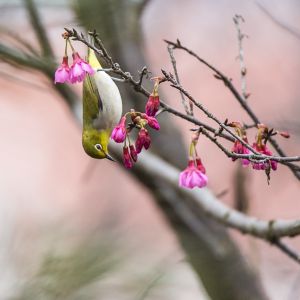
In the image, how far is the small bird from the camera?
2.24 feet

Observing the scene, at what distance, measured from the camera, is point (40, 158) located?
3.39 meters

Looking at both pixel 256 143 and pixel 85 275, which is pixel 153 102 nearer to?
pixel 256 143

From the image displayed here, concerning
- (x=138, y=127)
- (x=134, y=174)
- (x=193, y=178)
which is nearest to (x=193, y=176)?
(x=193, y=178)

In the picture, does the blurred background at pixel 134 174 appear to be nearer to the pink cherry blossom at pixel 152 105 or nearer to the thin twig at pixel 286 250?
the thin twig at pixel 286 250

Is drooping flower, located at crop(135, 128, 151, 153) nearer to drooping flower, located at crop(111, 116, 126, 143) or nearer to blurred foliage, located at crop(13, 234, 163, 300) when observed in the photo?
drooping flower, located at crop(111, 116, 126, 143)

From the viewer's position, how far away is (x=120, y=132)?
67cm

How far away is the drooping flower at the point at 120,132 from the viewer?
670 millimetres

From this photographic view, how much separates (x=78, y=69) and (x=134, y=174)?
38.7 inches

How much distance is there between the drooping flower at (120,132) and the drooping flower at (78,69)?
0.06m

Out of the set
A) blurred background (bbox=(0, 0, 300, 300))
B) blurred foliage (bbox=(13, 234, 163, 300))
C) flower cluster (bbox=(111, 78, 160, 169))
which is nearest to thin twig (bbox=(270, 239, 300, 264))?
blurred background (bbox=(0, 0, 300, 300))

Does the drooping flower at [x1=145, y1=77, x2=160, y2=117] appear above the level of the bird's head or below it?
below

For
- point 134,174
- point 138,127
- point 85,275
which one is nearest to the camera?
point 138,127

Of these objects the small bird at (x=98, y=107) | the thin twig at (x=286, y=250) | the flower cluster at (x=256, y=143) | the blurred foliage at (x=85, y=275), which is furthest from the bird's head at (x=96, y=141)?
the blurred foliage at (x=85, y=275)

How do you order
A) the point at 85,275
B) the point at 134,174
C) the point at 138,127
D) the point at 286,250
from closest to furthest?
1. the point at 138,127
2. the point at 286,250
3. the point at 85,275
4. the point at 134,174
